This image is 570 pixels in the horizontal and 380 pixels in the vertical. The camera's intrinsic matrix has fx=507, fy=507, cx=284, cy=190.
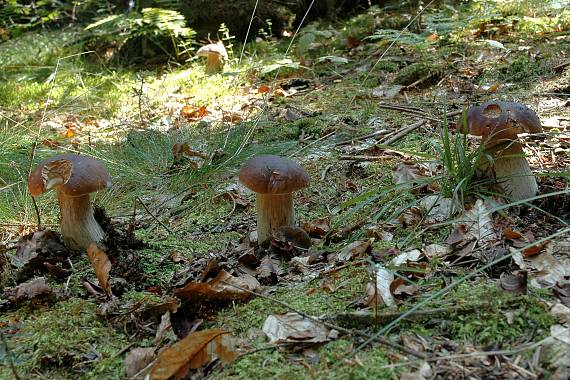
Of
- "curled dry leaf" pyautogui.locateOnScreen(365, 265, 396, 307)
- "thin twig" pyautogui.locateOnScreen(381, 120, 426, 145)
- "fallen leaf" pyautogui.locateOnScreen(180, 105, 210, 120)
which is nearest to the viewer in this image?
"curled dry leaf" pyautogui.locateOnScreen(365, 265, 396, 307)

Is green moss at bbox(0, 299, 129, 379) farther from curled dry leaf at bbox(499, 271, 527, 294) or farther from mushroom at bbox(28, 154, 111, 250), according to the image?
curled dry leaf at bbox(499, 271, 527, 294)

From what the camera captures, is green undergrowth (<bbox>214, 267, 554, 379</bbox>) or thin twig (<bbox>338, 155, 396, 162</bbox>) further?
thin twig (<bbox>338, 155, 396, 162</bbox>)

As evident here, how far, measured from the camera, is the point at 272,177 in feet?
7.97

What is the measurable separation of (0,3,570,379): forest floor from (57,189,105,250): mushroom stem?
6cm

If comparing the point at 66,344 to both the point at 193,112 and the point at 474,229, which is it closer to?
the point at 474,229

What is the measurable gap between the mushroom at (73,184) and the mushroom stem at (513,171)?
6.54 feet

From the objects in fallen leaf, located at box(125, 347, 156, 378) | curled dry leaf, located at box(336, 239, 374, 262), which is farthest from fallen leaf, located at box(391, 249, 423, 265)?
fallen leaf, located at box(125, 347, 156, 378)

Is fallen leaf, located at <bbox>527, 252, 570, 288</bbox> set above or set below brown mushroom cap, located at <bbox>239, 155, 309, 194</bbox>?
below

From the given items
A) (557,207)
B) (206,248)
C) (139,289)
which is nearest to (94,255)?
(139,289)

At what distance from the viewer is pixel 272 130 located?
14.9ft

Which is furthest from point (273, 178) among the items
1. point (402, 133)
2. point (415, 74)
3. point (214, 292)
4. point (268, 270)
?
point (415, 74)

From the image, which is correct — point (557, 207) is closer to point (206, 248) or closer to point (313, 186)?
point (313, 186)

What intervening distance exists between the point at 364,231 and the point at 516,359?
1133 millimetres

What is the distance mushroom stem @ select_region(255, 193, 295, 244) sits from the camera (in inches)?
103
